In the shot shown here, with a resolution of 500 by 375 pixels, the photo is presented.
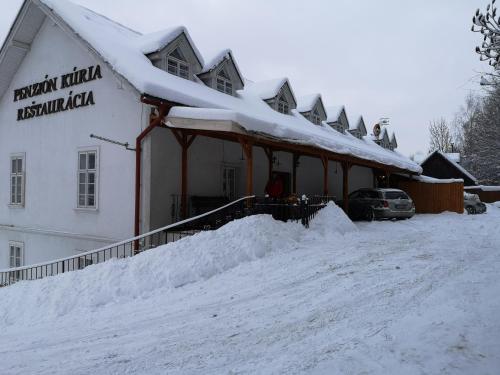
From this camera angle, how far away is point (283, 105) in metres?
19.5

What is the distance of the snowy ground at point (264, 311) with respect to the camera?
4090mm

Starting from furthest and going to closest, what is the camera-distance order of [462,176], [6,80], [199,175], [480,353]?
[462,176] → [6,80] → [199,175] → [480,353]

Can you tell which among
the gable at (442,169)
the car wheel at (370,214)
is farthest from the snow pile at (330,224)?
the gable at (442,169)

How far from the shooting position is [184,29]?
13656 mm

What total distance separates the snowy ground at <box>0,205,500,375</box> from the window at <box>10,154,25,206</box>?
765cm

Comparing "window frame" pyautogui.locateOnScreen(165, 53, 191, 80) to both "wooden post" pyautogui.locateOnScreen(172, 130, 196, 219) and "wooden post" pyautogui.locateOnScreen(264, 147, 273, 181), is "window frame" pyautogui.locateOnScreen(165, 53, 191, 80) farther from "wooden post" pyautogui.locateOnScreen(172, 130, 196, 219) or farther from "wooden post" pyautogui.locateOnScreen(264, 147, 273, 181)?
"wooden post" pyautogui.locateOnScreen(264, 147, 273, 181)

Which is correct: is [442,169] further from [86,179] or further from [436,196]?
[86,179]

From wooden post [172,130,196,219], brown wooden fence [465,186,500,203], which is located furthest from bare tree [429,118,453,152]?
wooden post [172,130,196,219]

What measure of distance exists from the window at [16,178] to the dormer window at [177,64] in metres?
6.36

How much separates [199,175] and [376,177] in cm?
1751

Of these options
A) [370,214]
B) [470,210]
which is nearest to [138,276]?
[370,214]

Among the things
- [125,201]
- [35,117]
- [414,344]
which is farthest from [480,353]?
[35,117]

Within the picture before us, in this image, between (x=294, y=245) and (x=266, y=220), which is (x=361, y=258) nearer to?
(x=294, y=245)

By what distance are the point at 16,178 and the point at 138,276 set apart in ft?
33.7
